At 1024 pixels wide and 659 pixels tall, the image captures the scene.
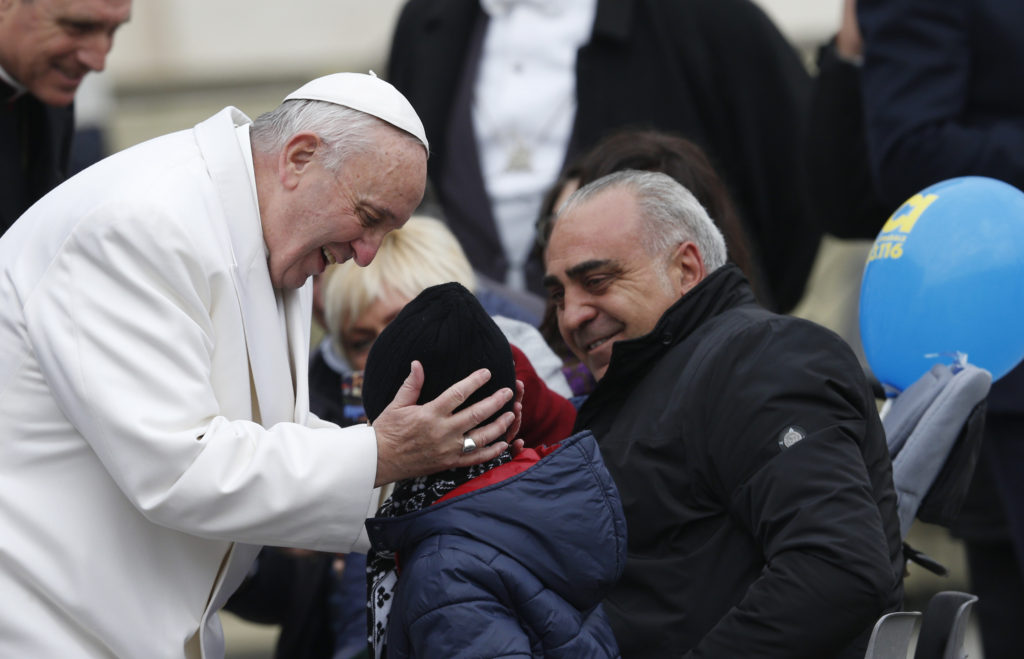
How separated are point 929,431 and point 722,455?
57 cm

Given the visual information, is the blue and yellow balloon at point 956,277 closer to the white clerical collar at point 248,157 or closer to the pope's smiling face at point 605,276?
the pope's smiling face at point 605,276

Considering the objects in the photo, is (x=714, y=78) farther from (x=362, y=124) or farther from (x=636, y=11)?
(x=362, y=124)

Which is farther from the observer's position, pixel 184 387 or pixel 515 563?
pixel 184 387

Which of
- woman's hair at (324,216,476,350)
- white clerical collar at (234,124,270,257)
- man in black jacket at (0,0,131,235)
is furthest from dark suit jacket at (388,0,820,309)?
white clerical collar at (234,124,270,257)

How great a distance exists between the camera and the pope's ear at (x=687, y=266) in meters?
3.24

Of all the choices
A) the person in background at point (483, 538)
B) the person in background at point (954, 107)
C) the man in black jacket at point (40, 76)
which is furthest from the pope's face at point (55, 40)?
the person in background at point (954, 107)

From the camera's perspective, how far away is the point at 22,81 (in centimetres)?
411

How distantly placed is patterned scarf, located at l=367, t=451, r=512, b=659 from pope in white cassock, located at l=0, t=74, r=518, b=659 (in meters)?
0.05

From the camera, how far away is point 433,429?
2.66m

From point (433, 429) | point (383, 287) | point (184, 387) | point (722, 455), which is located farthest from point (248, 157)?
point (383, 287)

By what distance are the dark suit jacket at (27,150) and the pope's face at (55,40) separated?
12cm

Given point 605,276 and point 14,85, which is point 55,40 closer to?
point 14,85

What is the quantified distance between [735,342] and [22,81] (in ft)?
7.23

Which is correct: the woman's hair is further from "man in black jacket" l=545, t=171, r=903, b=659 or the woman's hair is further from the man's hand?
the man's hand
